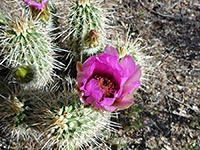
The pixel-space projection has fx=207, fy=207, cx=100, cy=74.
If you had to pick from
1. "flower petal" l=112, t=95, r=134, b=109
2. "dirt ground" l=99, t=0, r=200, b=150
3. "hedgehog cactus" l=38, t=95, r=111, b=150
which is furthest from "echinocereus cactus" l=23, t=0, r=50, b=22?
"dirt ground" l=99, t=0, r=200, b=150

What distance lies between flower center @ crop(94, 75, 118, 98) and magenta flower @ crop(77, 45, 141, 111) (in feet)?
0.07

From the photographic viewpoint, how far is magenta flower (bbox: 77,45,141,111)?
1035 mm

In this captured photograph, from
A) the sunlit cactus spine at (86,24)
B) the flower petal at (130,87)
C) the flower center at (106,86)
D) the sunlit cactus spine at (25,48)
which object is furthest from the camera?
the sunlit cactus spine at (86,24)

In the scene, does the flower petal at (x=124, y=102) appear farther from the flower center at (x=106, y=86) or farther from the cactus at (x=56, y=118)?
the cactus at (x=56, y=118)

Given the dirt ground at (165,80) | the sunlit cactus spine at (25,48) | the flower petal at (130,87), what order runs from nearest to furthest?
1. the flower petal at (130,87)
2. the sunlit cactus spine at (25,48)
3. the dirt ground at (165,80)

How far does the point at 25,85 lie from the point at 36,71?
0.25m

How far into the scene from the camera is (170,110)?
92.2 inches

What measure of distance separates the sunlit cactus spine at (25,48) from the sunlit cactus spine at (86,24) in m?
0.26

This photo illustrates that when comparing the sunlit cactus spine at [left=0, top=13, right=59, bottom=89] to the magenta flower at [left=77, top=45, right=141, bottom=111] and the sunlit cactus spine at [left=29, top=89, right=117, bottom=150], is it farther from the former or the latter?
the magenta flower at [left=77, top=45, right=141, bottom=111]

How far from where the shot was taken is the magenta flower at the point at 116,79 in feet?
3.40

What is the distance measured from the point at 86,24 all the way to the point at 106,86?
752 millimetres

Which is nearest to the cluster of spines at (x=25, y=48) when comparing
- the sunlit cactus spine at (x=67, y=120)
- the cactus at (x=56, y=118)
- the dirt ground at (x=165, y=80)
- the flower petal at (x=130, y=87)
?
the cactus at (x=56, y=118)

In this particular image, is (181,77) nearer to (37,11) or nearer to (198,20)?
(198,20)

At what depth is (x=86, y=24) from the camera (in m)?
1.76
